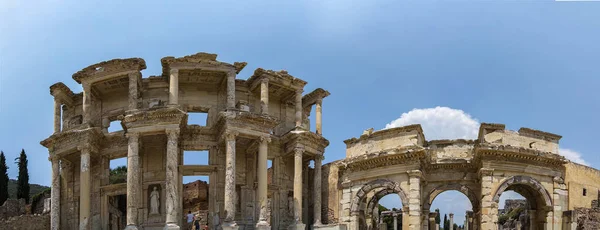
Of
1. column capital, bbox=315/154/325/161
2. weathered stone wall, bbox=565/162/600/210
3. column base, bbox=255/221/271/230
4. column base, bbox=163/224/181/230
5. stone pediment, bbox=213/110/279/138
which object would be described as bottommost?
column base, bbox=255/221/271/230

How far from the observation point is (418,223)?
2388 centimetres

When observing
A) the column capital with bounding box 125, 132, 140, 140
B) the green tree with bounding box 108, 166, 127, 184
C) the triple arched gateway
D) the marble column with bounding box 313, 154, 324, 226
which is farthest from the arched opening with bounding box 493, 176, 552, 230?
the green tree with bounding box 108, 166, 127, 184

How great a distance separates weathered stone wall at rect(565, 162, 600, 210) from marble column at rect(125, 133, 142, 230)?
657 inches

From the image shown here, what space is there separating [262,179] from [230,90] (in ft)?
11.8

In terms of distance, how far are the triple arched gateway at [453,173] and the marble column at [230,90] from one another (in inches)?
238

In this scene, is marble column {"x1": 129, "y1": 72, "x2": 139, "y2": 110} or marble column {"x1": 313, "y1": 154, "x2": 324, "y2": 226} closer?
marble column {"x1": 129, "y1": 72, "x2": 139, "y2": 110}

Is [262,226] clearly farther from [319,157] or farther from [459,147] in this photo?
[459,147]

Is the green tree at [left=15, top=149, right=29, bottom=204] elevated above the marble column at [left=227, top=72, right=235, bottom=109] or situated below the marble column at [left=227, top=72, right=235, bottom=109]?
below

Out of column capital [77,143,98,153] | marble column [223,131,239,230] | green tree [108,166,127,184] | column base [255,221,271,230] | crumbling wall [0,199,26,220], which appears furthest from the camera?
green tree [108,166,127,184]

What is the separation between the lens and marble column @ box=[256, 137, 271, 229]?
882 inches

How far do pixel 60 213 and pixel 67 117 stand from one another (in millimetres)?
4251

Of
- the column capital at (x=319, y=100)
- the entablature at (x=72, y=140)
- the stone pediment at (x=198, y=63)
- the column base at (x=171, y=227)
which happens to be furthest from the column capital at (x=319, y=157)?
the entablature at (x=72, y=140)

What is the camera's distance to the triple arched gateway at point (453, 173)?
23.7 m

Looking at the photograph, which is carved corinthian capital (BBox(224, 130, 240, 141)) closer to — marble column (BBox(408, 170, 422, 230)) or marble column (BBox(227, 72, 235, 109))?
marble column (BBox(227, 72, 235, 109))
